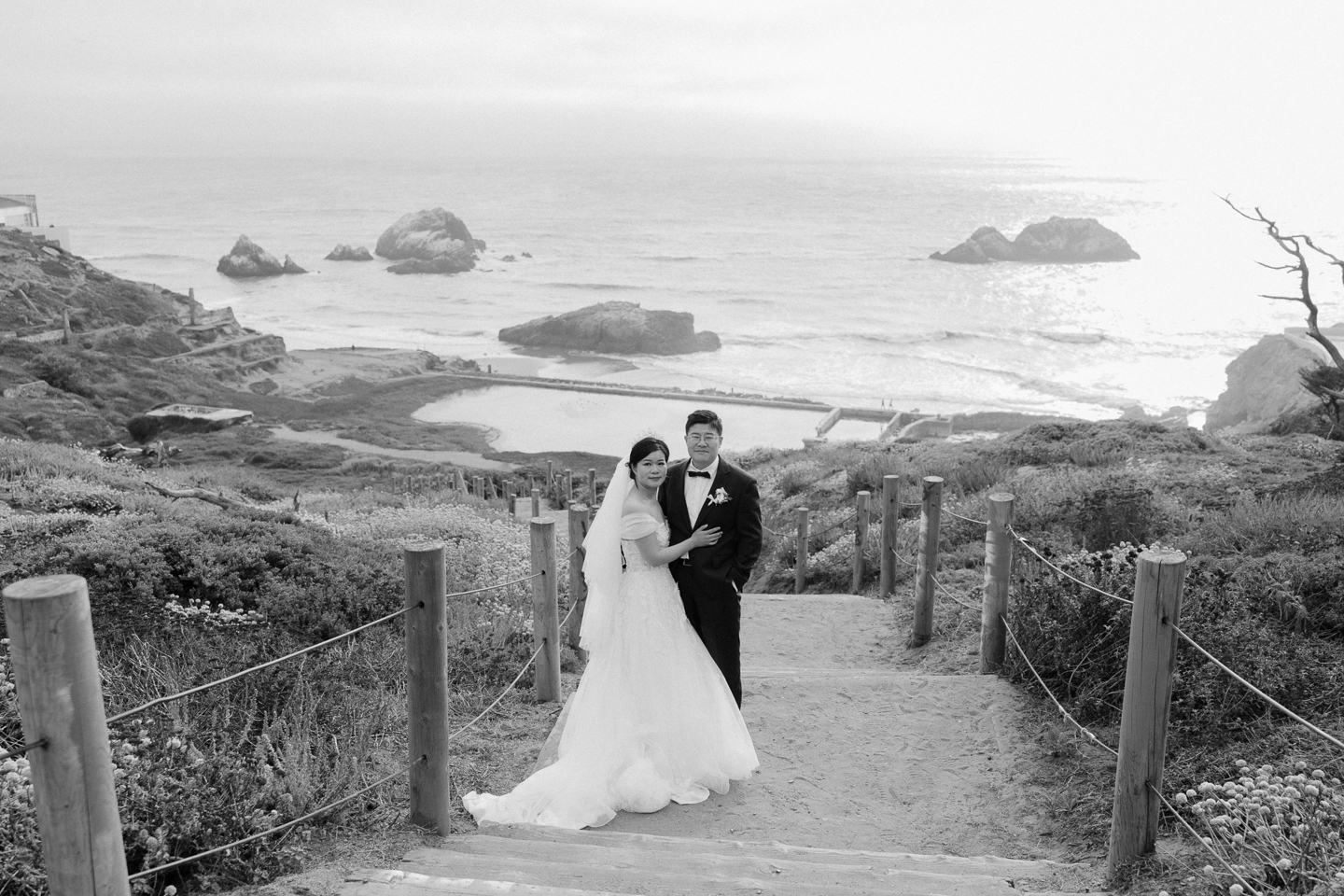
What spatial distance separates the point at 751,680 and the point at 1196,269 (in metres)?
121

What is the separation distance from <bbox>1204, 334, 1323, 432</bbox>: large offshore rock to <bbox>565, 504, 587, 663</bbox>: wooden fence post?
28.7 meters

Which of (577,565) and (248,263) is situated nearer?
(577,565)

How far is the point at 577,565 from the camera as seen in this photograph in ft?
23.4

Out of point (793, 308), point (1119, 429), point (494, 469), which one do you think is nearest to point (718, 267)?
point (793, 308)

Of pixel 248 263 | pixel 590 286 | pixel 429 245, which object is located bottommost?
pixel 590 286

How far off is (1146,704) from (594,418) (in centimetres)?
4182

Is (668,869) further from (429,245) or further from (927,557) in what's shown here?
(429,245)

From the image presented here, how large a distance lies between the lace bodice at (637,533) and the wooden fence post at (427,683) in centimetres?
153

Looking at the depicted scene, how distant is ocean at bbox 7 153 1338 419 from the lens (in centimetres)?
6038

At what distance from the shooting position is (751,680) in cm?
731

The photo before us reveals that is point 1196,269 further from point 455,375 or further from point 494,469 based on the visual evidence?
point 494,469

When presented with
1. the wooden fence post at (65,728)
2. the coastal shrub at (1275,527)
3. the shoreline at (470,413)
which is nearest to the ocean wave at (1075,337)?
the shoreline at (470,413)

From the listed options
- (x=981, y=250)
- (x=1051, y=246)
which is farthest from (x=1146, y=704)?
(x=1051, y=246)

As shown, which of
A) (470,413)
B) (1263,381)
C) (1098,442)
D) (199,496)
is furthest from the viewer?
(470,413)
